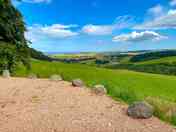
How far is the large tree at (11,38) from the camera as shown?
996 inches

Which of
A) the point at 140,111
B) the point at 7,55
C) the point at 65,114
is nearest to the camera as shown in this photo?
the point at 140,111

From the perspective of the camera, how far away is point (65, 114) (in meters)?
10.6

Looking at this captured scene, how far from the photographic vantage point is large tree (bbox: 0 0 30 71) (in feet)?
83.0

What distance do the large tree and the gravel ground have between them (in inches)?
424

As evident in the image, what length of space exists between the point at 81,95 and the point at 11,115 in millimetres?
4237

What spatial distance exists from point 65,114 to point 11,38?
1838 cm

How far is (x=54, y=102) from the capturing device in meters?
12.7

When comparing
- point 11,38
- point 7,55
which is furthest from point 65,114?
point 11,38

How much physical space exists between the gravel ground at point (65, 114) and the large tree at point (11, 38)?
35.3 feet

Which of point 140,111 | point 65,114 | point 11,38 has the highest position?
point 11,38

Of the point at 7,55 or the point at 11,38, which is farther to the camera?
the point at 11,38

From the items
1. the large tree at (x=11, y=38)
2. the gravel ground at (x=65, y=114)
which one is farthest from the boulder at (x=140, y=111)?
the large tree at (x=11, y=38)

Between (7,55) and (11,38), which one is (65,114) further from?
(11,38)

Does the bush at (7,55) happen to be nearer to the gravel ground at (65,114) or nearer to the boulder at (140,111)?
the gravel ground at (65,114)
